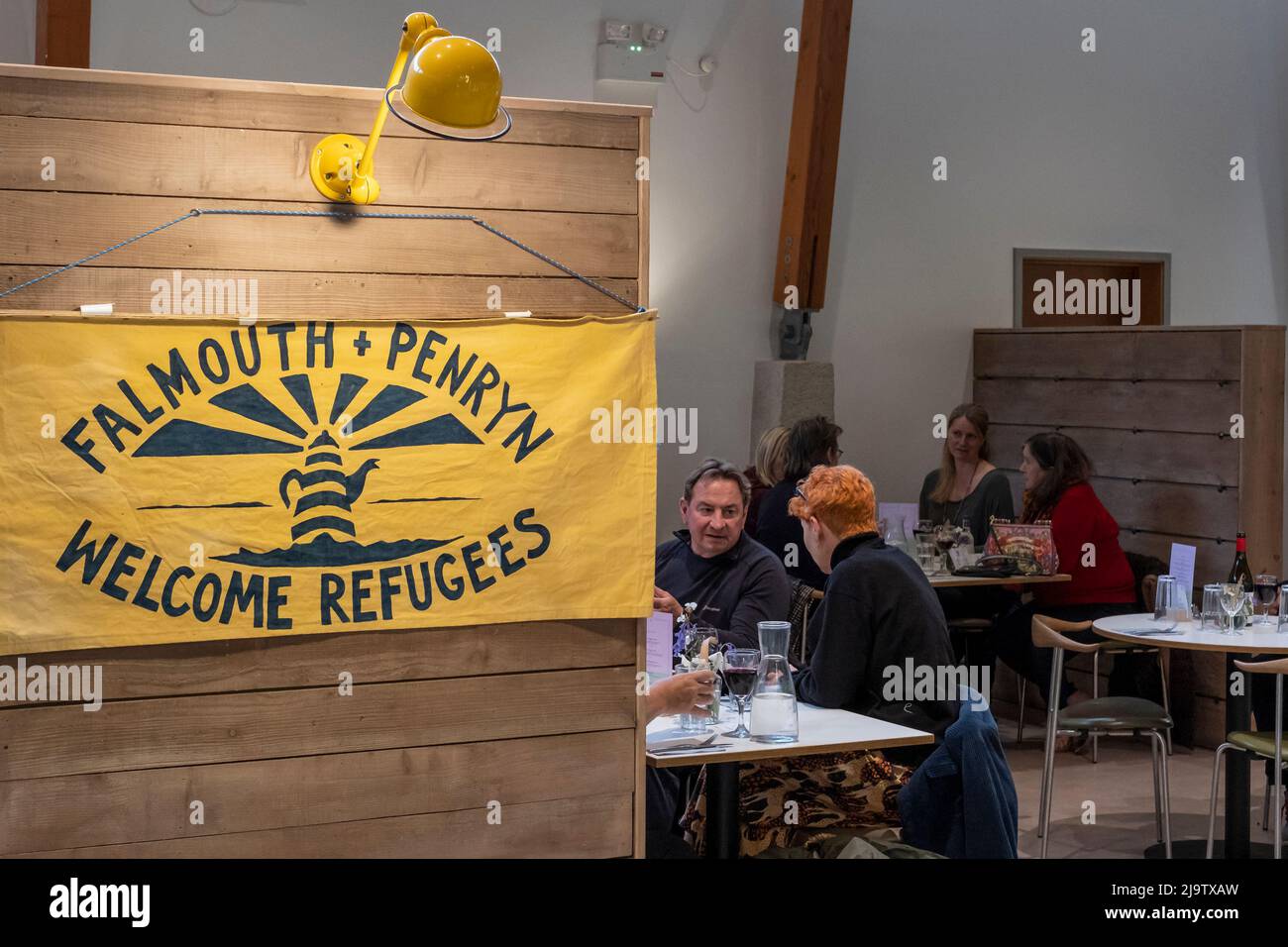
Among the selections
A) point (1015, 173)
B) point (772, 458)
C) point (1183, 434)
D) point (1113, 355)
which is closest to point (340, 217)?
point (772, 458)

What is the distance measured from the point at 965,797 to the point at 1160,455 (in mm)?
4371

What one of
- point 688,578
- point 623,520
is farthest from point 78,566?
point 688,578

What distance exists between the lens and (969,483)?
24.3 ft

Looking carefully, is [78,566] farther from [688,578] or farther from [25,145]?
[688,578]

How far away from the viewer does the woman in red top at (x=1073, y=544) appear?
254 inches

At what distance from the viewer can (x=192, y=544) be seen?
268cm

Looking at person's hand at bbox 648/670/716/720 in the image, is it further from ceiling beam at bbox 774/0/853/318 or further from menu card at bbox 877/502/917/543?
ceiling beam at bbox 774/0/853/318

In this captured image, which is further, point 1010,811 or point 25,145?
point 1010,811

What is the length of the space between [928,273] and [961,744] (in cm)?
576

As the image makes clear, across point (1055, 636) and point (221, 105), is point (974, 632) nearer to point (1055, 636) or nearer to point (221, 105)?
point (1055, 636)

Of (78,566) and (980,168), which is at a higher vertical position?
(980,168)

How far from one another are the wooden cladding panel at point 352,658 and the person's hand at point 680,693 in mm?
512

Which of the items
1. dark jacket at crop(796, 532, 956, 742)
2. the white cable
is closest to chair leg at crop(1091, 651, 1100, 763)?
dark jacket at crop(796, 532, 956, 742)

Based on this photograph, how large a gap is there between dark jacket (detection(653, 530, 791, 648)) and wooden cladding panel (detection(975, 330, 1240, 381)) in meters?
3.12
